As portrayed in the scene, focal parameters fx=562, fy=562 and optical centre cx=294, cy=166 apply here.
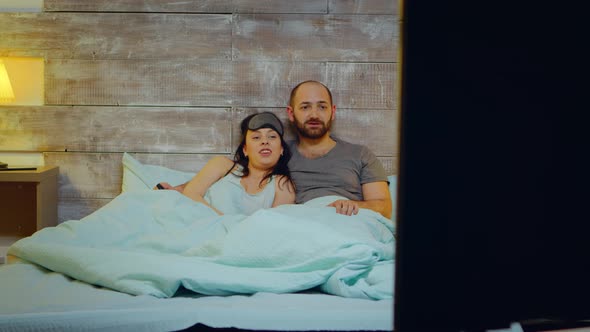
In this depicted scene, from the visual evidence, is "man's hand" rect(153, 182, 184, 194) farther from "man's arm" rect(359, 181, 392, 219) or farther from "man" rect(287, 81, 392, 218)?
"man's arm" rect(359, 181, 392, 219)

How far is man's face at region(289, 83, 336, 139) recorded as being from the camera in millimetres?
2385

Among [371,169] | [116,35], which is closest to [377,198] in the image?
[371,169]

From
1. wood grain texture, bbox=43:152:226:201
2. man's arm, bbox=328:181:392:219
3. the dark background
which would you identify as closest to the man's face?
man's arm, bbox=328:181:392:219

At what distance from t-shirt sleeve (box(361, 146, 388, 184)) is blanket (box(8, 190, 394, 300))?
0.69 m

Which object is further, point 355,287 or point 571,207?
point 355,287

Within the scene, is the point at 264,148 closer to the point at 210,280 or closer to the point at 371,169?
the point at 371,169

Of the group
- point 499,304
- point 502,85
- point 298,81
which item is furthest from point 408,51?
point 298,81

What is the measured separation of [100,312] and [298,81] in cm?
165

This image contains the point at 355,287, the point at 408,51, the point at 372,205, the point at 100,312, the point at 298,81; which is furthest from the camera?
the point at 298,81

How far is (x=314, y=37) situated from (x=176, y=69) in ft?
2.08

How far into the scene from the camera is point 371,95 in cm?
253

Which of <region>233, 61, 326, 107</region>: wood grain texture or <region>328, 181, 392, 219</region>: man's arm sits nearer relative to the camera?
<region>328, 181, 392, 219</region>: man's arm

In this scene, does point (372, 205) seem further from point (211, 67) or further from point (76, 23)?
point (76, 23)

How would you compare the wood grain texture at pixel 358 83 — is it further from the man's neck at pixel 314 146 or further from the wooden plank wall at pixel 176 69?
the man's neck at pixel 314 146
